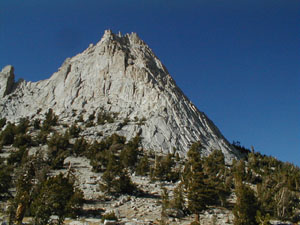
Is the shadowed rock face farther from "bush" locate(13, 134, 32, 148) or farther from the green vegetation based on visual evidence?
"bush" locate(13, 134, 32, 148)

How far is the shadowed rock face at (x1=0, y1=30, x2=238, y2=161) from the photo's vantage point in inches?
2588

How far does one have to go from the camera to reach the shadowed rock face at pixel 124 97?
6574 cm

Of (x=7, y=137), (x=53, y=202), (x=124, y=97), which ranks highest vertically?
(x=124, y=97)

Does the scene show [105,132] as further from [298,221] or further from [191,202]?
[298,221]

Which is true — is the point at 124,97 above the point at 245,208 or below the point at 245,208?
above

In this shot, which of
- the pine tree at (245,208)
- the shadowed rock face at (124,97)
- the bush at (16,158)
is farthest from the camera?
the shadowed rock face at (124,97)

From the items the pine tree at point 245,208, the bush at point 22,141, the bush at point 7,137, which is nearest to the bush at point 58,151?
the bush at point 22,141

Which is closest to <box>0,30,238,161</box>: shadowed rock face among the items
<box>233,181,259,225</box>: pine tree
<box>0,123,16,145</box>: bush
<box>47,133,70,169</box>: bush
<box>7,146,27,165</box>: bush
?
<box>47,133,70,169</box>: bush

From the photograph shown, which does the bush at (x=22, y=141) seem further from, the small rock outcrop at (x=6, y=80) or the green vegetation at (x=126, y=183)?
the small rock outcrop at (x=6, y=80)

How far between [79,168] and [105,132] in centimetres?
2183

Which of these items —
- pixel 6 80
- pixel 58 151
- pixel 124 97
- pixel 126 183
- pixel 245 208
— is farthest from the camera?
pixel 6 80

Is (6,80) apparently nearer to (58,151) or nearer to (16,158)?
(58,151)

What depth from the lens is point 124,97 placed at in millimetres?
80312

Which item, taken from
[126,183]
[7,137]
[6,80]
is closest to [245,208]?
[126,183]
